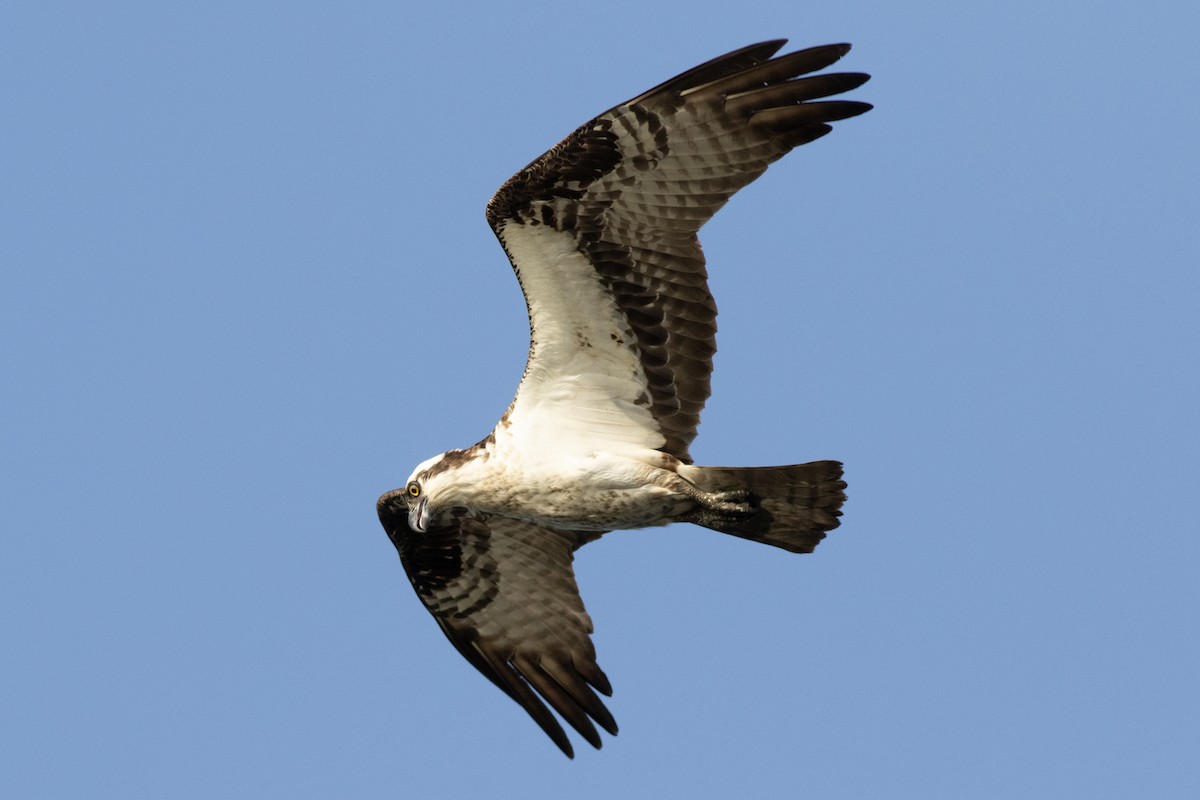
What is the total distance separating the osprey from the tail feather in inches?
0.4

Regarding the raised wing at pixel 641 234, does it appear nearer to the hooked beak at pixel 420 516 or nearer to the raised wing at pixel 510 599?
the hooked beak at pixel 420 516

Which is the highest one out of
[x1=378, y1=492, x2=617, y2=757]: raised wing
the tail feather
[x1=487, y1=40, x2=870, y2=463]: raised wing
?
[x1=487, y1=40, x2=870, y2=463]: raised wing

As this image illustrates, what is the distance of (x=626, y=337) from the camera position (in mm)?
10914

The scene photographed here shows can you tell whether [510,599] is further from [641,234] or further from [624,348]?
[641,234]

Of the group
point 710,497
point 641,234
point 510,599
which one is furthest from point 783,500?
point 510,599

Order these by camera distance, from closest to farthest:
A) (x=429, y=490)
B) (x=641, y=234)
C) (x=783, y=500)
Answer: (x=641, y=234) < (x=783, y=500) < (x=429, y=490)

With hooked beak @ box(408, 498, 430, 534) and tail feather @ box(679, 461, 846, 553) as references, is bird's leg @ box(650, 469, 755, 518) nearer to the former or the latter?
tail feather @ box(679, 461, 846, 553)

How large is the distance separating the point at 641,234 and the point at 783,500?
1.88m

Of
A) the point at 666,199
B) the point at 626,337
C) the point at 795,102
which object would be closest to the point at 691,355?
the point at 626,337

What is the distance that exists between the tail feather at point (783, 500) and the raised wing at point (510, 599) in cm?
189

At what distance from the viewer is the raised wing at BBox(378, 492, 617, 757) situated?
12.2 meters

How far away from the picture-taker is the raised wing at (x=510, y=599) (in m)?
12.2

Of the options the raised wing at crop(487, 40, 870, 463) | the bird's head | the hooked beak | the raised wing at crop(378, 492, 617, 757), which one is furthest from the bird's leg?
the raised wing at crop(378, 492, 617, 757)

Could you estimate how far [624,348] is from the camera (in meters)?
11.0
